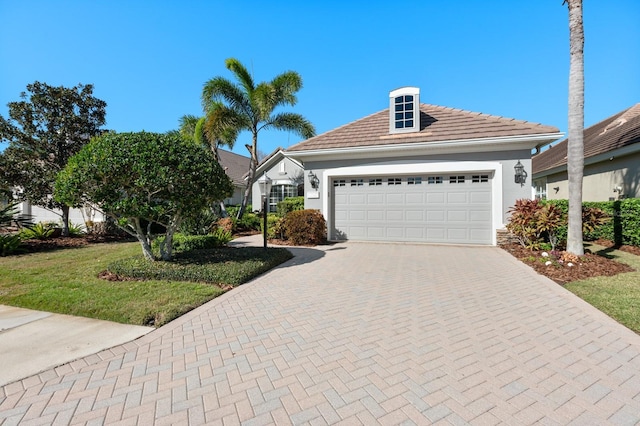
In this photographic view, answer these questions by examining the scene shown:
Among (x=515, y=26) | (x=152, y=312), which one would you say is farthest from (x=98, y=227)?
(x=515, y=26)

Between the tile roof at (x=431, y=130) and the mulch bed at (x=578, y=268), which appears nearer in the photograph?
the mulch bed at (x=578, y=268)

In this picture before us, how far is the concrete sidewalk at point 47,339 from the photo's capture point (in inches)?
119

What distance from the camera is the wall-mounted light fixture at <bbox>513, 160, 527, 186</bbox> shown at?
9.94 metres

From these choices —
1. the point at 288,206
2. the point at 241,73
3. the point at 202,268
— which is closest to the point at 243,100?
the point at 241,73

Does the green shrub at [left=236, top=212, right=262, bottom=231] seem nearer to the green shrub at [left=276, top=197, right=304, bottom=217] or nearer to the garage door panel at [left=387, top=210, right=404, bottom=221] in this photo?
the green shrub at [left=276, top=197, right=304, bottom=217]

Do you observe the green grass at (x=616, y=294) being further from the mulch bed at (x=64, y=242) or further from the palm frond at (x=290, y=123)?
the mulch bed at (x=64, y=242)

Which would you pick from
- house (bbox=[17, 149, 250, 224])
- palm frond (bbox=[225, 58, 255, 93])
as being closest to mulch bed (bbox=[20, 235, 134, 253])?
house (bbox=[17, 149, 250, 224])

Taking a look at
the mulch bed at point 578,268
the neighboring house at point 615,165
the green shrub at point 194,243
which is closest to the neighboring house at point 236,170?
the green shrub at point 194,243

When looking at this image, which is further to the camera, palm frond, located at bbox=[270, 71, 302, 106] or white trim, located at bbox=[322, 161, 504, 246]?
palm frond, located at bbox=[270, 71, 302, 106]

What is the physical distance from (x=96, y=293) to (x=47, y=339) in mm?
1691

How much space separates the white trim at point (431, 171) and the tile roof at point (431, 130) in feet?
2.97

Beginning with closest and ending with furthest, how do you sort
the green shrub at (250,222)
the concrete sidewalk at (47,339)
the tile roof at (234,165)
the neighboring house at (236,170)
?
the concrete sidewalk at (47,339)
the green shrub at (250,222)
the neighboring house at (236,170)
the tile roof at (234,165)

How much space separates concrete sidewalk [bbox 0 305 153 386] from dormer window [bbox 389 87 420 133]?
→ 35.2 feet

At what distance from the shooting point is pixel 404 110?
1160 cm
